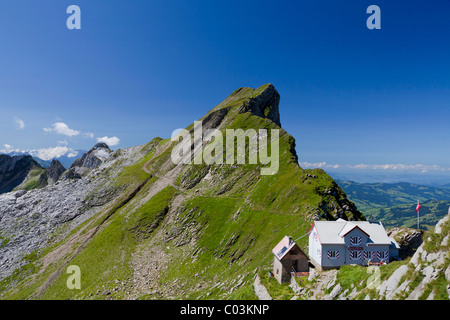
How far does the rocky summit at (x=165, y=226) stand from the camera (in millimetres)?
60781

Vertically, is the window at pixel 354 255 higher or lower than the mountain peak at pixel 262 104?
lower

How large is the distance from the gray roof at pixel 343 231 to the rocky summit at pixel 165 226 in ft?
26.5

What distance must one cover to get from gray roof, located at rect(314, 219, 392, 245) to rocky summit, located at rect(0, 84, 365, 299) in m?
8.09

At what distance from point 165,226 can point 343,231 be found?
229ft

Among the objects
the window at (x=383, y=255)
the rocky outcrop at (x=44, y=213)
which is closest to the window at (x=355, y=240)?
the window at (x=383, y=255)

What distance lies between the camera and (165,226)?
3634 inches

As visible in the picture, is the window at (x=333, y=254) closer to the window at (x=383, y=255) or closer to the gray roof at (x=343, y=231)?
the gray roof at (x=343, y=231)

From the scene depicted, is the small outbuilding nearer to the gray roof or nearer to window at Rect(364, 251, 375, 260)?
the gray roof

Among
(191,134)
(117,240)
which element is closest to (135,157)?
(191,134)

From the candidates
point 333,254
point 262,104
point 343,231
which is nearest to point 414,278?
point 333,254

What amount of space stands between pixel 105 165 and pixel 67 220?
6659 centimetres

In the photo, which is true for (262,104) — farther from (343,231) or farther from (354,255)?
(354,255)

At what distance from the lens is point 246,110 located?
156m
